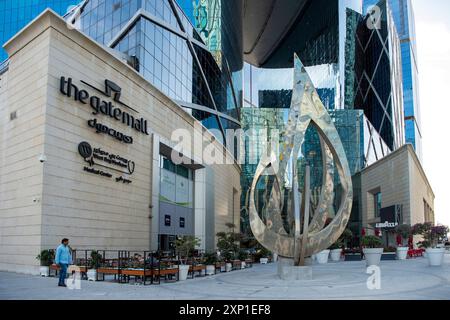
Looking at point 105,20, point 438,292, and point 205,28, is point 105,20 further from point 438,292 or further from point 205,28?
point 438,292

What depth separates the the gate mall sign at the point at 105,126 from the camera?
21109 mm

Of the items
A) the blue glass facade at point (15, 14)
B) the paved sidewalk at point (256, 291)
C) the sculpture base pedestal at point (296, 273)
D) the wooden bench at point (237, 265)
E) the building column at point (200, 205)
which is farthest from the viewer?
the blue glass facade at point (15, 14)

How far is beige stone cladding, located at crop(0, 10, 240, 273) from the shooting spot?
19047mm

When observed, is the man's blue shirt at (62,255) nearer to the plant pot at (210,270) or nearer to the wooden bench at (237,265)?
the plant pot at (210,270)

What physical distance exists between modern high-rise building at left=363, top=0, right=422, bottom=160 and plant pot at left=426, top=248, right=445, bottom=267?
115576 millimetres

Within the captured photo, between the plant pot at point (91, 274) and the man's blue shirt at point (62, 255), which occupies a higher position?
the man's blue shirt at point (62, 255)

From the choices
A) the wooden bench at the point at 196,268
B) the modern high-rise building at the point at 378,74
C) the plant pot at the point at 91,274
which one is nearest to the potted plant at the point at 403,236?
the wooden bench at the point at 196,268

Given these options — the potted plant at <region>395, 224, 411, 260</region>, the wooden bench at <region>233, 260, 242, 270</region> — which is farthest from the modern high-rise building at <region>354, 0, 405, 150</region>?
the wooden bench at <region>233, 260, 242, 270</region>

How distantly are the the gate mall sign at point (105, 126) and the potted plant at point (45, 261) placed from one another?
4.69 meters

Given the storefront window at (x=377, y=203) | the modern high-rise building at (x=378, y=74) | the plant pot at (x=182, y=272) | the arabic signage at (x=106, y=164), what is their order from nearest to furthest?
the plant pot at (x=182, y=272) < the arabic signage at (x=106, y=164) < the storefront window at (x=377, y=203) < the modern high-rise building at (x=378, y=74)

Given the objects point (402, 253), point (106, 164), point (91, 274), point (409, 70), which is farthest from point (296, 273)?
point (409, 70)

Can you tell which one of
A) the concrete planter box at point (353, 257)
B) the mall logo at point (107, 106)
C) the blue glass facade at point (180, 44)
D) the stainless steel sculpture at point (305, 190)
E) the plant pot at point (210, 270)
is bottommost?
the concrete planter box at point (353, 257)

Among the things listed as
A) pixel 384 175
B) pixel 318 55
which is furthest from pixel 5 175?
pixel 318 55

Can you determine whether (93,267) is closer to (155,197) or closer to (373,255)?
(155,197)
